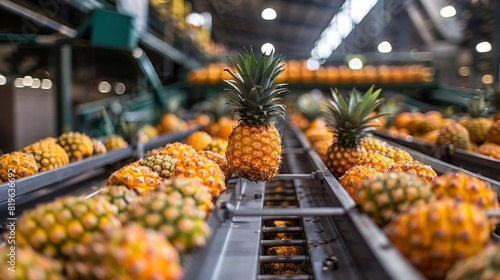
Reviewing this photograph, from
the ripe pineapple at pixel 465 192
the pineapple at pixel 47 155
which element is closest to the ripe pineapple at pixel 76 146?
the pineapple at pixel 47 155

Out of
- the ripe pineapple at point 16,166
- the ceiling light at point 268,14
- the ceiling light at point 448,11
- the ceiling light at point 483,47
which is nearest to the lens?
the ripe pineapple at point 16,166

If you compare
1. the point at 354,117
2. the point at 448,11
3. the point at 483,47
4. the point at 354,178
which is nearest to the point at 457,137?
the point at 354,117

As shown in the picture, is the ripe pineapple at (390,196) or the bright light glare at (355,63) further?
the bright light glare at (355,63)

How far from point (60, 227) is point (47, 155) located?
1.67 metres

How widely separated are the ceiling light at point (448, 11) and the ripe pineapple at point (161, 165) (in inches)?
546

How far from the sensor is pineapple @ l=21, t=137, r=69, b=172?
256cm

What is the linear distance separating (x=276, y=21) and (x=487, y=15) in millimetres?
14175

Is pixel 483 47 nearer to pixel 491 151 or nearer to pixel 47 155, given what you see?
pixel 491 151

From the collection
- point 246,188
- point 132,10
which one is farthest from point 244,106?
point 132,10

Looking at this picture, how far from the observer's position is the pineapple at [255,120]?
2.16m

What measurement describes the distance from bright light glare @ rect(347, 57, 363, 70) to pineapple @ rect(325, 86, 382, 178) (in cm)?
662

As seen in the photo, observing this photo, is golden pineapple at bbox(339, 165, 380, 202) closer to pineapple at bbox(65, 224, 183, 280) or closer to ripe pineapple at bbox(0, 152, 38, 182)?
pineapple at bbox(65, 224, 183, 280)

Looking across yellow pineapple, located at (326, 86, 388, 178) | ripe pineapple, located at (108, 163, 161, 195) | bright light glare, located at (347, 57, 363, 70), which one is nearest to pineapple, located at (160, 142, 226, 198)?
ripe pineapple, located at (108, 163, 161, 195)

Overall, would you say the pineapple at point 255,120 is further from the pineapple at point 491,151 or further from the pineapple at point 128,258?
the pineapple at point 491,151
